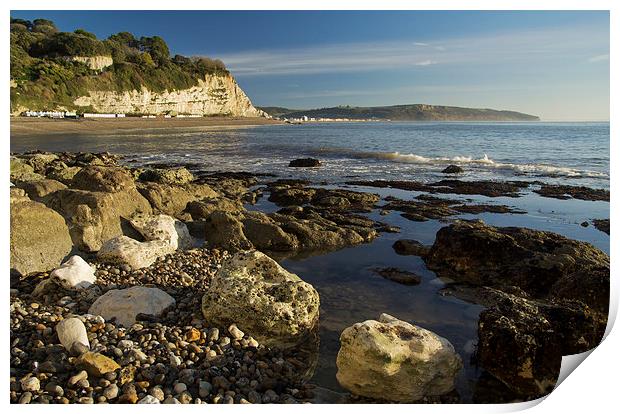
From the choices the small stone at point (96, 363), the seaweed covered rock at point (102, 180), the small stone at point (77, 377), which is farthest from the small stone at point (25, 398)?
the seaweed covered rock at point (102, 180)

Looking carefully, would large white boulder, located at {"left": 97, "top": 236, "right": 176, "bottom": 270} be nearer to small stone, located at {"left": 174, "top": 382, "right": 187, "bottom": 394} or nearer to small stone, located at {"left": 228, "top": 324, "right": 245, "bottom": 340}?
small stone, located at {"left": 228, "top": 324, "right": 245, "bottom": 340}

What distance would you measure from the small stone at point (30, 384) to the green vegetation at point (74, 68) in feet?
139

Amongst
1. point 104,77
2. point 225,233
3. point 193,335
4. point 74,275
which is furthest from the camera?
point 104,77

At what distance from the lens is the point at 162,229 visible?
6.79 m

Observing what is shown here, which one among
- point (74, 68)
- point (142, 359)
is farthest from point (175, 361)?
point (74, 68)

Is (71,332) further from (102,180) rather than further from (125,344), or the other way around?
(102,180)

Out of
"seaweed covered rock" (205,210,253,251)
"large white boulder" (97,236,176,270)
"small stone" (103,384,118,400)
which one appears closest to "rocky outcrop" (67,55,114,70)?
"seaweed covered rock" (205,210,253,251)

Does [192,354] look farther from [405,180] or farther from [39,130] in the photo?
[39,130]

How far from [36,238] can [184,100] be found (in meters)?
74.8

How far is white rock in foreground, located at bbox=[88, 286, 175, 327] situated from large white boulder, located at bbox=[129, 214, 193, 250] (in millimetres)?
2188

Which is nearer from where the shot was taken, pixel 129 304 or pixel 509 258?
pixel 129 304

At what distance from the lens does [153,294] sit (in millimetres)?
4527

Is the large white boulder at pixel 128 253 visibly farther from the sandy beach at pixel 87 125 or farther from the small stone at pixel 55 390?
the sandy beach at pixel 87 125
